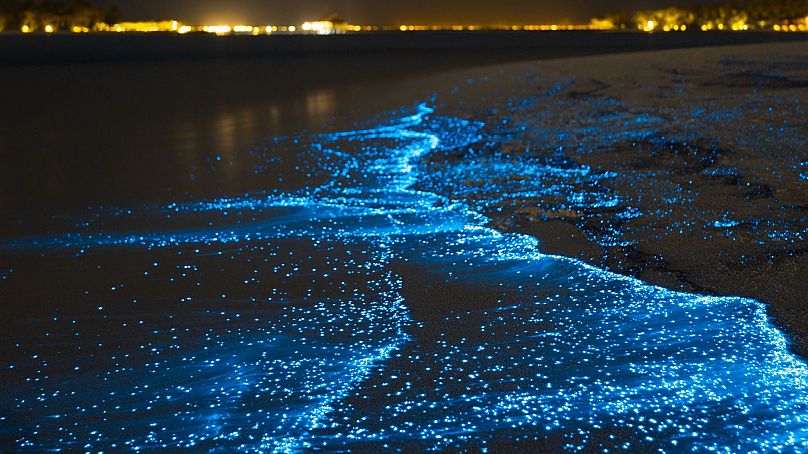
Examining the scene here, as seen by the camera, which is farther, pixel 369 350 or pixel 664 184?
pixel 664 184

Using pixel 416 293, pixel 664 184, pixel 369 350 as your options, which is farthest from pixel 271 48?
pixel 369 350

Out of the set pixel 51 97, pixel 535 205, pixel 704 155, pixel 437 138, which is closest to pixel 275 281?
pixel 535 205

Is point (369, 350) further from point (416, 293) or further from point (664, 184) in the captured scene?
point (664, 184)

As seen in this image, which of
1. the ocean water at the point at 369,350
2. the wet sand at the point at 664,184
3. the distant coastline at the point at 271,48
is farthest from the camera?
the distant coastline at the point at 271,48

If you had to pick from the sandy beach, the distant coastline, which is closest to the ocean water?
the sandy beach

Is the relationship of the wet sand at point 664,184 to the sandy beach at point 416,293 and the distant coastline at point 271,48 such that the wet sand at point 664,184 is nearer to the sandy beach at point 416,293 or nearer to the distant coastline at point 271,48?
the sandy beach at point 416,293

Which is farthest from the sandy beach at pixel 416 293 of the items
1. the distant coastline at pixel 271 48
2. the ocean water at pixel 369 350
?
the distant coastline at pixel 271 48
